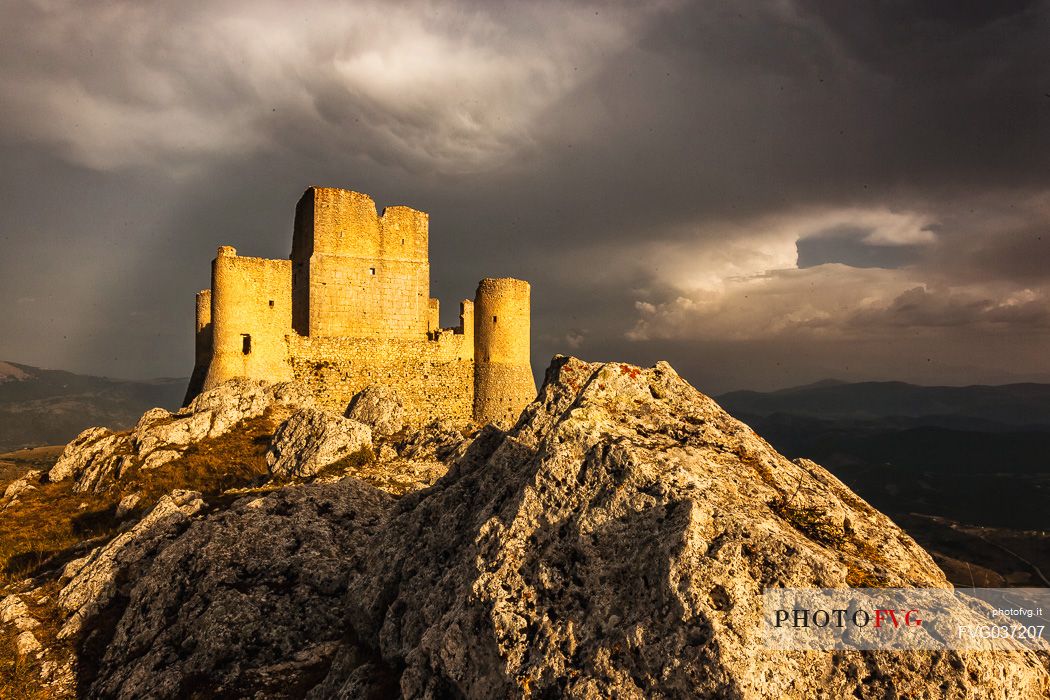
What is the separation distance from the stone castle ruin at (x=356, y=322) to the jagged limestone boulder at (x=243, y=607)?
70.3 ft

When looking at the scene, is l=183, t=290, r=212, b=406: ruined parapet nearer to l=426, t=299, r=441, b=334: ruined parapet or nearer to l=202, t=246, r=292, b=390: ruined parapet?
l=202, t=246, r=292, b=390: ruined parapet

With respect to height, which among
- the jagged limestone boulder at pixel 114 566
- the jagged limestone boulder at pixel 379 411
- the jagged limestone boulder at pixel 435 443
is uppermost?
the jagged limestone boulder at pixel 379 411

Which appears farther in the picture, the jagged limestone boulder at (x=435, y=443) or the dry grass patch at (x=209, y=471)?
the dry grass patch at (x=209, y=471)

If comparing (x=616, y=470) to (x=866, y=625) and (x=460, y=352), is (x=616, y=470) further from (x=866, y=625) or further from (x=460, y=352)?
(x=460, y=352)

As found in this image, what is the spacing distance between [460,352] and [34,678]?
104 feet

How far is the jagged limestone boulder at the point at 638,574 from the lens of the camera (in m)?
4.42

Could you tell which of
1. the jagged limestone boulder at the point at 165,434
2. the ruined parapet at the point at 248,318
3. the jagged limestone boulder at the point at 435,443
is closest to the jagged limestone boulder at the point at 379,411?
the jagged limestone boulder at the point at 435,443

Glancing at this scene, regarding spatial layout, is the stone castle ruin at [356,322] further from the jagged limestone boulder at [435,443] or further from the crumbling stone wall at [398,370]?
the jagged limestone boulder at [435,443]

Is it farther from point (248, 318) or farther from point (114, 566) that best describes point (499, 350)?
point (114, 566)

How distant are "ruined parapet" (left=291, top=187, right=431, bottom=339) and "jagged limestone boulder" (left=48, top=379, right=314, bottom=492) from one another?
20.2 ft

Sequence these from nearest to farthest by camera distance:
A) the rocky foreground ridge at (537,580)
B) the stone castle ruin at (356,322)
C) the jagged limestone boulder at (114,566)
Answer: the rocky foreground ridge at (537,580) < the jagged limestone boulder at (114,566) < the stone castle ruin at (356,322)

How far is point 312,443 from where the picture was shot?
20.8 m

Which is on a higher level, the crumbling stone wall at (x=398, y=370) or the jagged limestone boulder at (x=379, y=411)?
the crumbling stone wall at (x=398, y=370)

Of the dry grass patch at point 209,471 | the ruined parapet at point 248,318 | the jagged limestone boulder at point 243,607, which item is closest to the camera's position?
the jagged limestone boulder at point 243,607
